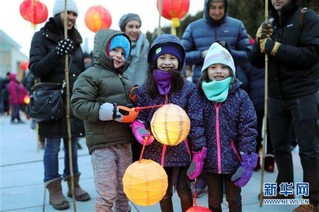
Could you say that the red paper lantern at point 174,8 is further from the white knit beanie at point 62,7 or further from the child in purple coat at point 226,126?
the child in purple coat at point 226,126

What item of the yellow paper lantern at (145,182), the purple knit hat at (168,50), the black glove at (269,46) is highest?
Result: the black glove at (269,46)

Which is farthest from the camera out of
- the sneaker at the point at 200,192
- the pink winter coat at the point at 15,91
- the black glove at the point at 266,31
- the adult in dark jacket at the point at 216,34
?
the pink winter coat at the point at 15,91

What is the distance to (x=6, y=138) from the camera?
9.26m

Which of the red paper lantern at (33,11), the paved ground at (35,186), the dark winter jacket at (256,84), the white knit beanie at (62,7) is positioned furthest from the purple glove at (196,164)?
the red paper lantern at (33,11)

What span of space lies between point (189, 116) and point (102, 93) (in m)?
0.69

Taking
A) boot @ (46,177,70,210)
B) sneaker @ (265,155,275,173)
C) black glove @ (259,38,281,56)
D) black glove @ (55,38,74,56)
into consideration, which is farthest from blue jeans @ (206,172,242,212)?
sneaker @ (265,155,275,173)

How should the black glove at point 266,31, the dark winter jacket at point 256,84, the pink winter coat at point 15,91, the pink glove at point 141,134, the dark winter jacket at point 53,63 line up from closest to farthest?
the pink glove at point 141,134, the black glove at point 266,31, the dark winter jacket at point 53,63, the dark winter jacket at point 256,84, the pink winter coat at point 15,91

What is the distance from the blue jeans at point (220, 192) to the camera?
2686 mm

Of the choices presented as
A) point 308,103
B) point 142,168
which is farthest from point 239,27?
point 142,168

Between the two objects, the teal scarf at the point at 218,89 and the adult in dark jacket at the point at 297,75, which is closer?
the teal scarf at the point at 218,89

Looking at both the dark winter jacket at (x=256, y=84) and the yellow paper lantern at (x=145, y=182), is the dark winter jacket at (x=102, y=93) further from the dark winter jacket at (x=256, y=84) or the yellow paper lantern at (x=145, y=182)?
the dark winter jacket at (x=256, y=84)

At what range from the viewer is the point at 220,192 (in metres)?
2.74

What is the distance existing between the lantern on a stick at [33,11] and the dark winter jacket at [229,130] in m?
2.98

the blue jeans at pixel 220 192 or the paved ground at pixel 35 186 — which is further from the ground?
the blue jeans at pixel 220 192
